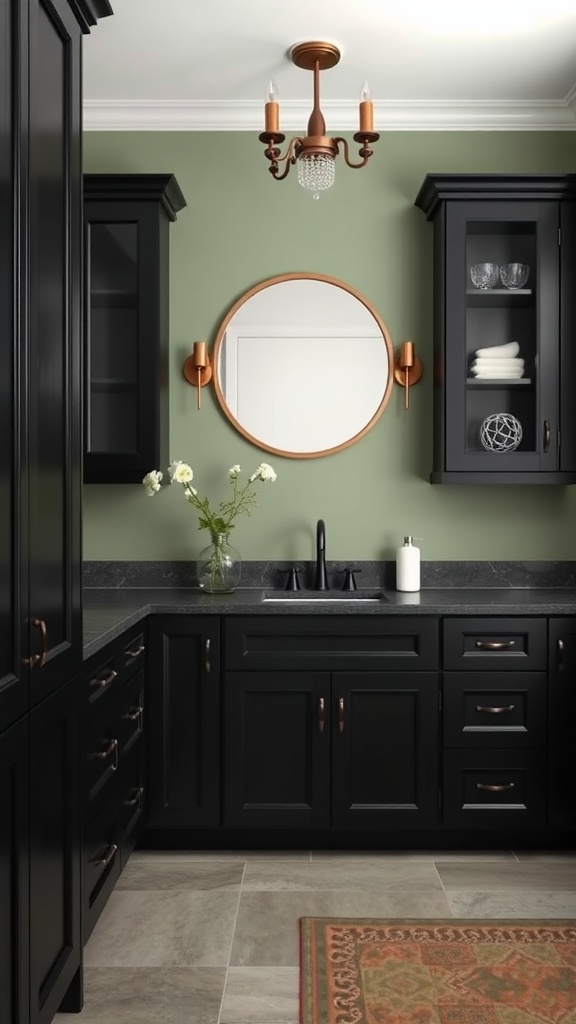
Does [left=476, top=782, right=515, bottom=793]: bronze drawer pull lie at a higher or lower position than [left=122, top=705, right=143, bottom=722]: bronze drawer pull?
lower

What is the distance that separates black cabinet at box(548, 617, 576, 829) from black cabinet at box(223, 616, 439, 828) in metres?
0.41

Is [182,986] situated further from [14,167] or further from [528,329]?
[528,329]

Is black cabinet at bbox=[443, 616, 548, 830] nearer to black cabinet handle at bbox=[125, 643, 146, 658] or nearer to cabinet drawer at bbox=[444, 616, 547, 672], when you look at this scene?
cabinet drawer at bbox=[444, 616, 547, 672]

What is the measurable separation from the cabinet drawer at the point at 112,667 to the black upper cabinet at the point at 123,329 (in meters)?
0.74

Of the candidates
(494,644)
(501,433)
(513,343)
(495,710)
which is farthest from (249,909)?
(513,343)

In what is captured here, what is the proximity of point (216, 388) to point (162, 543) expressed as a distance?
665 mm

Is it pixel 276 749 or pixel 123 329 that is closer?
pixel 276 749

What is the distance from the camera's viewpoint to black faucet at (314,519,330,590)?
3.70 metres

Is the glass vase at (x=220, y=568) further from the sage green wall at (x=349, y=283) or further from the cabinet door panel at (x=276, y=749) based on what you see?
the cabinet door panel at (x=276, y=749)

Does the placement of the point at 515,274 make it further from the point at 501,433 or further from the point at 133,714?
the point at 133,714

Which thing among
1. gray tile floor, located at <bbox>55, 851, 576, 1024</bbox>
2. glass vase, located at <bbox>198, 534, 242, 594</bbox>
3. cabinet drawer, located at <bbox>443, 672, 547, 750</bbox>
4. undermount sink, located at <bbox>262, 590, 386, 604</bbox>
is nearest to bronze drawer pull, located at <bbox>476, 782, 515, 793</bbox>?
cabinet drawer, located at <bbox>443, 672, 547, 750</bbox>

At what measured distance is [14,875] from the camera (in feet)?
5.78

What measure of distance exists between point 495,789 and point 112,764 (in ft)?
4.55

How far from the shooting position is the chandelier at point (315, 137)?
279 centimetres
